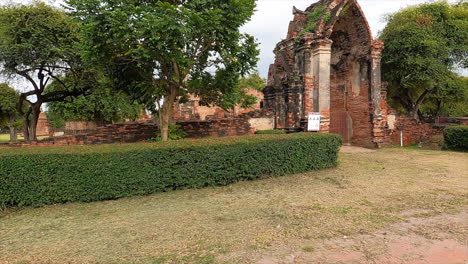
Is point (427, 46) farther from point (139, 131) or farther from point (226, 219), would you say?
point (226, 219)

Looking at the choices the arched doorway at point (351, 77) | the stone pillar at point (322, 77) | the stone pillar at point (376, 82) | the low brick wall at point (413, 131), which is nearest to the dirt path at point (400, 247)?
the stone pillar at point (322, 77)

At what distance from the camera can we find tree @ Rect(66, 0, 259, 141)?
19.0ft

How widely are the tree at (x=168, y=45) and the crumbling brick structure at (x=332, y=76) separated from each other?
10.9ft

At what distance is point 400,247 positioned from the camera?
133 inches

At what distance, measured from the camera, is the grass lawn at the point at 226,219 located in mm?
3371

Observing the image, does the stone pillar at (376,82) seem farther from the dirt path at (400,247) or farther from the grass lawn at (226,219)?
the dirt path at (400,247)

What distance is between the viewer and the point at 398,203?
502 centimetres

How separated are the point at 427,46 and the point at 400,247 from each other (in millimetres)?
15402

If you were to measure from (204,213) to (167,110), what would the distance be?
14.4 feet

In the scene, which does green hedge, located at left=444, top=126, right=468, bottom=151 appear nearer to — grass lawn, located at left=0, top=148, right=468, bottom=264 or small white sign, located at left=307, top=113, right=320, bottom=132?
grass lawn, located at left=0, top=148, right=468, bottom=264

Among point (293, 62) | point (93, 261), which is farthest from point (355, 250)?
point (293, 62)

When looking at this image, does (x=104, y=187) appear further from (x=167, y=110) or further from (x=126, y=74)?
(x=126, y=74)

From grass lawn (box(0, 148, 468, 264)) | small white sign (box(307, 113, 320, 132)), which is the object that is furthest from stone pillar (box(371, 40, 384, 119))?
grass lawn (box(0, 148, 468, 264))

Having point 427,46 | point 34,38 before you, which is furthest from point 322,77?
point 34,38
